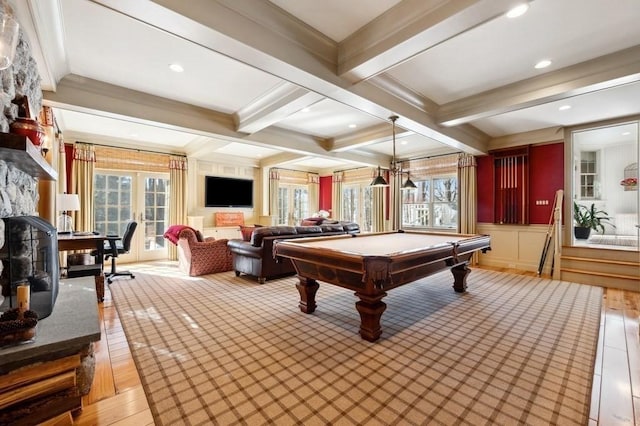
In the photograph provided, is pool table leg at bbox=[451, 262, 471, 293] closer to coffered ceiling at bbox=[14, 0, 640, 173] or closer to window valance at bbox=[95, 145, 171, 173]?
coffered ceiling at bbox=[14, 0, 640, 173]

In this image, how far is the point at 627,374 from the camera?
2080mm

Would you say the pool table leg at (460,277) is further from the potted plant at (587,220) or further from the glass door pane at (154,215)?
the glass door pane at (154,215)

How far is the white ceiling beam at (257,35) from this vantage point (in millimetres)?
1923

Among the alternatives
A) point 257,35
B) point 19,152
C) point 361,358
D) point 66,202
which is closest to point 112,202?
point 66,202

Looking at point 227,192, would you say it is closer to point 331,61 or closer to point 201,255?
point 201,255

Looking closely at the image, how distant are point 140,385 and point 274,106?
3333mm

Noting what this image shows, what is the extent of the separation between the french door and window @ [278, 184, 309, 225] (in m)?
3.46

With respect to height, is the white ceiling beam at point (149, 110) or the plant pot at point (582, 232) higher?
the white ceiling beam at point (149, 110)

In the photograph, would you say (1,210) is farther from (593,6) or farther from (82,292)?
(593,6)

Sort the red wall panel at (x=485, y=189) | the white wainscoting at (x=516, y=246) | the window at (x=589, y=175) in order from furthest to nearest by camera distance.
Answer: the window at (x=589, y=175) → the red wall panel at (x=485, y=189) → the white wainscoting at (x=516, y=246)

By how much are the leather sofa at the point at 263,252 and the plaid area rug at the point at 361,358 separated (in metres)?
0.67

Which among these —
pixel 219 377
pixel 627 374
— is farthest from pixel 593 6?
pixel 219 377

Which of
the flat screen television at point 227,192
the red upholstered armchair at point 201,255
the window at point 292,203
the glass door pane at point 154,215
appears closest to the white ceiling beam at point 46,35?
the red upholstered armchair at point 201,255

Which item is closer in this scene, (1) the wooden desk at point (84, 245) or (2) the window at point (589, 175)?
(1) the wooden desk at point (84, 245)
